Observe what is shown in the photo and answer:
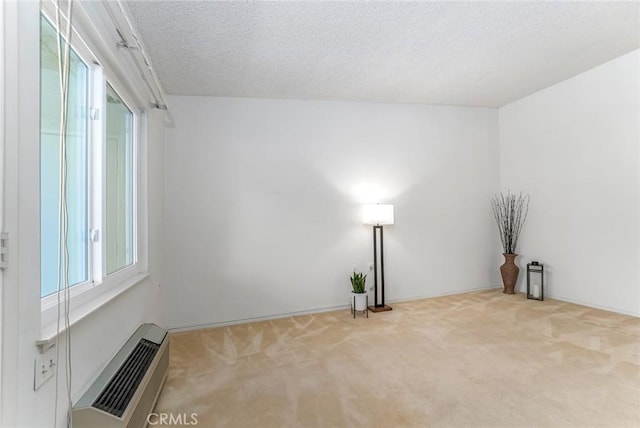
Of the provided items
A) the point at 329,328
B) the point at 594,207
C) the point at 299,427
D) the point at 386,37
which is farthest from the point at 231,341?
the point at 594,207

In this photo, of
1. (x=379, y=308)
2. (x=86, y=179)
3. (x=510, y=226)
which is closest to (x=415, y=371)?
(x=379, y=308)

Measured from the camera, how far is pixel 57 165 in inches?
51.4

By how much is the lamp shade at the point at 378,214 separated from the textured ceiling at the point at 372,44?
1341 millimetres

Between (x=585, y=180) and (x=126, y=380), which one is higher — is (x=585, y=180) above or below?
above

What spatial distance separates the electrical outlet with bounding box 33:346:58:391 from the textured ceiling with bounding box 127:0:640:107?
207 cm

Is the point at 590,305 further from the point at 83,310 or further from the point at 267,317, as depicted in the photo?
the point at 83,310

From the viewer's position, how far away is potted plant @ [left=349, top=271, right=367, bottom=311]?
3.42m

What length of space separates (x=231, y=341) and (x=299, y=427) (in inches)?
54.1

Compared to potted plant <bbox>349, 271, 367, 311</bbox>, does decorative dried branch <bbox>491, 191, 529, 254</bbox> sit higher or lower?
higher

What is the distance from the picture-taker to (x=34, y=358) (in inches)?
39.4

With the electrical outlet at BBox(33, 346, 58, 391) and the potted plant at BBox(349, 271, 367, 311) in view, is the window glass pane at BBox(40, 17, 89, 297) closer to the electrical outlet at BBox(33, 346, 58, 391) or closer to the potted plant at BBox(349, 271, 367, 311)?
the electrical outlet at BBox(33, 346, 58, 391)

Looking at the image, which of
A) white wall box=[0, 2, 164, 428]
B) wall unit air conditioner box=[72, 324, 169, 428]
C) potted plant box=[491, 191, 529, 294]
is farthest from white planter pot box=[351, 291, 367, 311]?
white wall box=[0, 2, 164, 428]

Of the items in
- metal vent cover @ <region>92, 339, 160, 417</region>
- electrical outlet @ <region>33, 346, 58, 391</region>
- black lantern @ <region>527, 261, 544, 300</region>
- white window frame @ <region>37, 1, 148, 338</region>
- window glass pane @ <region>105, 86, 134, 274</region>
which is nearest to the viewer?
electrical outlet @ <region>33, 346, 58, 391</region>

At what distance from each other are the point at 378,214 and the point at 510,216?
209 centimetres
